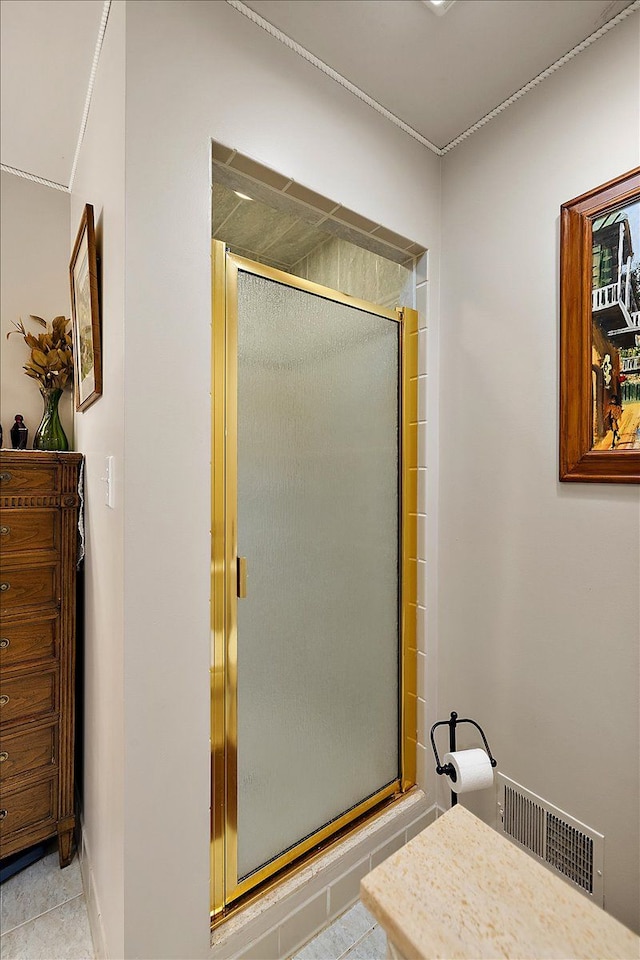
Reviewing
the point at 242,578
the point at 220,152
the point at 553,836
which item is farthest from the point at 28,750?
the point at 220,152

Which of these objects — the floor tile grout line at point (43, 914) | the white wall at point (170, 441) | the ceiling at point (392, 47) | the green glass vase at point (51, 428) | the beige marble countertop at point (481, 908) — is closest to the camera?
the beige marble countertop at point (481, 908)

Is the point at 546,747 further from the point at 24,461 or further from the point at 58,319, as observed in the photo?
the point at 58,319

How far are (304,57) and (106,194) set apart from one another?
67 cm

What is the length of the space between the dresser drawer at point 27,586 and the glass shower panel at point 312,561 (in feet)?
2.43

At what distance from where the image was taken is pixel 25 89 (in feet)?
4.75

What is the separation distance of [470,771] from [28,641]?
141cm

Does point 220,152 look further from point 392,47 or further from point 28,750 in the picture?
point 28,750

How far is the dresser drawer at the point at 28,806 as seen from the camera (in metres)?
1.51

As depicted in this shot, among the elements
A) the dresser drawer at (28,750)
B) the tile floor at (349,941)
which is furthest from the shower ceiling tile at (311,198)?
the tile floor at (349,941)

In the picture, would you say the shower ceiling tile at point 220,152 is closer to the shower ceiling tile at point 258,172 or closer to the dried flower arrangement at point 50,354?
the shower ceiling tile at point 258,172

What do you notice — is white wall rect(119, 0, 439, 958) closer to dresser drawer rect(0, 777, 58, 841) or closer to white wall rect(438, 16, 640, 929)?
dresser drawer rect(0, 777, 58, 841)

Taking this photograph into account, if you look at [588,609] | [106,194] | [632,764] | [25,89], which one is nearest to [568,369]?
[588,609]

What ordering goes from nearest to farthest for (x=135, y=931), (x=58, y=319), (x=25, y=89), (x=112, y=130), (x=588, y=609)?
(x=135, y=931)
(x=112, y=130)
(x=588, y=609)
(x=25, y=89)
(x=58, y=319)

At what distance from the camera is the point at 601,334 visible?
1.27 meters
